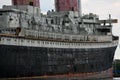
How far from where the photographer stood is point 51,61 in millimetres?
75250

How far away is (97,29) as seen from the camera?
96.6m

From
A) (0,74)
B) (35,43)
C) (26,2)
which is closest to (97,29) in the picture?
(26,2)

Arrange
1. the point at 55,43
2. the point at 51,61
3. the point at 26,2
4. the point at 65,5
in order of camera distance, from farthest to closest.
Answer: the point at 65,5, the point at 26,2, the point at 55,43, the point at 51,61

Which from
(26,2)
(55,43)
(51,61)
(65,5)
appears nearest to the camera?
(51,61)

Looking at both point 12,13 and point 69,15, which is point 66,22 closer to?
point 69,15

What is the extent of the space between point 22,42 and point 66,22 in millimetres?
20146

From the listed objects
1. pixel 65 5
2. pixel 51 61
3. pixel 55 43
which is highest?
pixel 65 5

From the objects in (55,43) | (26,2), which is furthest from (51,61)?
(26,2)

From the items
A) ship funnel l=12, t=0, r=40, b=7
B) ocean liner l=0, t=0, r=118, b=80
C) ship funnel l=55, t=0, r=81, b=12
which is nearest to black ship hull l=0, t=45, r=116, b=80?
ocean liner l=0, t=0, r=118, b=80

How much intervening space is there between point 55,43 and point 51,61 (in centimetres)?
310

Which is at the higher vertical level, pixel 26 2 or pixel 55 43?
pixel 26 2

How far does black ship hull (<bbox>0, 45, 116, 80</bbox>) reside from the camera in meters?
64.6

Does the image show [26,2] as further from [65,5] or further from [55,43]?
[65,5]

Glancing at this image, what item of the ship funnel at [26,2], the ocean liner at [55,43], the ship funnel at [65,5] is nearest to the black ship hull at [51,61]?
the ocean liner at [55,43]
